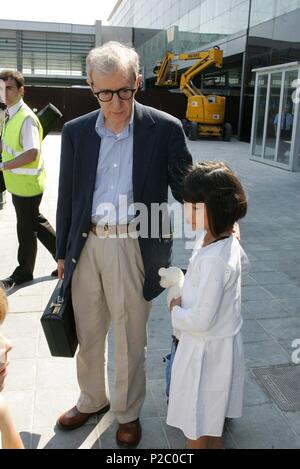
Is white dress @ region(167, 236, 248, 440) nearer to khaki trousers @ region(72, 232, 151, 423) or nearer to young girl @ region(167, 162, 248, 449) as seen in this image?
young girl @ region(167, 162, 248, 449)

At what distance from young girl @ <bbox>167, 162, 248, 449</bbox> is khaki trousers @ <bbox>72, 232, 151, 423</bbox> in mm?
340

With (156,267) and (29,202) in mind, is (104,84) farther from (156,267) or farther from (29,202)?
(29,202)

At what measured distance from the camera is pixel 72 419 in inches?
95.9

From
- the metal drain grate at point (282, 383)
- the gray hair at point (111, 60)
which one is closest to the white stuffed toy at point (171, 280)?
the gray hair at point (111, 60)

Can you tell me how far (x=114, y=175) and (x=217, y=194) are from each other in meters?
0.56

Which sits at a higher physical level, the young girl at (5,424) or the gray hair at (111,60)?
the gray hair at (111,60)

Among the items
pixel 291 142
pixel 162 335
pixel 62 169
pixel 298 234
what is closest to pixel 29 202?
pixel 162 335

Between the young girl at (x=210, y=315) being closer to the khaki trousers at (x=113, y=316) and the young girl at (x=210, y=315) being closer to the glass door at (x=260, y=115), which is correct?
the khaki trousers at (x=113, y=316)

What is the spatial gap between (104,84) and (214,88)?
24.7m

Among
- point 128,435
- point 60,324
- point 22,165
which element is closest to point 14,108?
point 22,165

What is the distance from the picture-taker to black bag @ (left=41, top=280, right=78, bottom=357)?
7.38 feet

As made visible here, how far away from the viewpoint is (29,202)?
4.23 m

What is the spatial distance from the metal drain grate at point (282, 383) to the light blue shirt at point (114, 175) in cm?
143

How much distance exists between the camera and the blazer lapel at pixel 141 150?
7.08 feet
